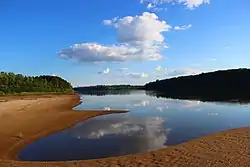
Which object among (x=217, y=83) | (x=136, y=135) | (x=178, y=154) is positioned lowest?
(x=136, y=135)

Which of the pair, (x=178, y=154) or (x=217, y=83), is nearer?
(x=178, y=154)

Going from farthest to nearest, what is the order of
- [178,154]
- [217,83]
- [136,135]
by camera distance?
1. [217,83]
2. [136,135]
3. [178,154]

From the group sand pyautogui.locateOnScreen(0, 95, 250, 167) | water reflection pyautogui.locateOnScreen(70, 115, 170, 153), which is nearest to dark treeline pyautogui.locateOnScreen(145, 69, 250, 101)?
water reflection pyautogui.locateOnScreen(70, 115, 170, 153)

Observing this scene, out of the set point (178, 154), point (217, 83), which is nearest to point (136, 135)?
point (178, 154)

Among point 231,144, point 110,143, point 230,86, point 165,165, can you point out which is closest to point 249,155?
point 231,144

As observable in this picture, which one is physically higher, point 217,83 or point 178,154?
point 217,83

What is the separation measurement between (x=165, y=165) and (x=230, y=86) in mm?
135922

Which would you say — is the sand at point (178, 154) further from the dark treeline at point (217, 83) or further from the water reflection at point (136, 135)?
the dark treeline at point (217, 83)

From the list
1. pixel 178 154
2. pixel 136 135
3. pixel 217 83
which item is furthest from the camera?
pixel 217 83

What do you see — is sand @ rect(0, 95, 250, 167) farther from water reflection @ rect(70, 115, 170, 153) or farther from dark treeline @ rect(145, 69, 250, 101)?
dark treeline @ rect(145, 69, 250, 101)

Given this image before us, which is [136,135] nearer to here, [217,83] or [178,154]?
[178,154]

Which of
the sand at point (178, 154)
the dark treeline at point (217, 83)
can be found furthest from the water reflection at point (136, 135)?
the dark treeline at point (217, 83)

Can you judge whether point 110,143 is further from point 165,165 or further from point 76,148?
point 165,165

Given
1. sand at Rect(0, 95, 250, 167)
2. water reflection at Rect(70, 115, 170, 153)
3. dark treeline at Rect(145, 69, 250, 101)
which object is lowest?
water reflection at Rect(70, 115, 170, 153)
